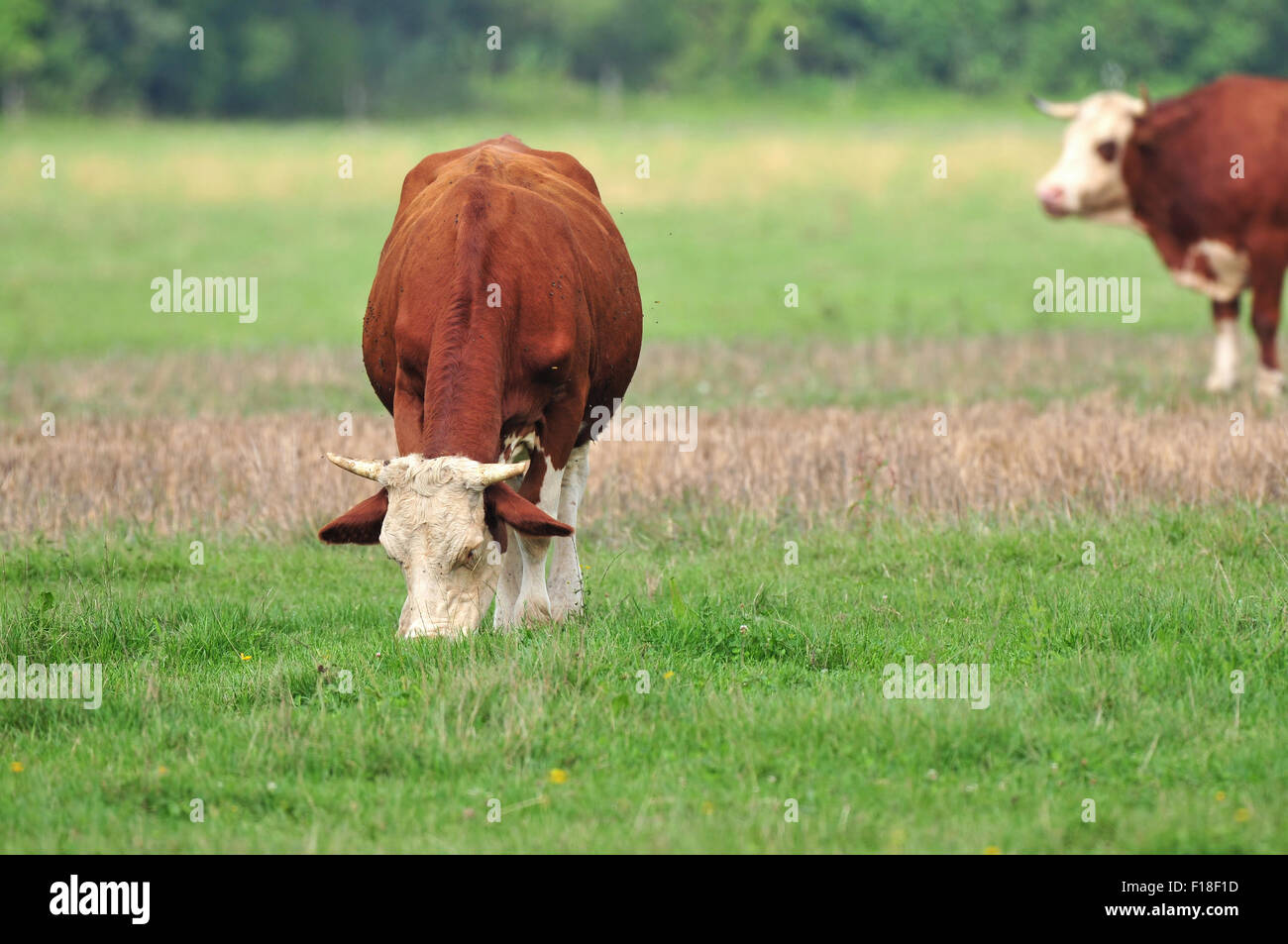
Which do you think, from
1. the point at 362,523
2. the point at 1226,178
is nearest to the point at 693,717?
the point at 362,523

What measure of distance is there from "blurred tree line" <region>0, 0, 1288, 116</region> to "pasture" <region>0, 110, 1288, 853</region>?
111 feet

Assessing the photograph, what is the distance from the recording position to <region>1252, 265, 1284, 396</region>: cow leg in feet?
44.9

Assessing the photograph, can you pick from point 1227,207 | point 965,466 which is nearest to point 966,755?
point 965,466

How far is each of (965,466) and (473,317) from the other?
428 cm

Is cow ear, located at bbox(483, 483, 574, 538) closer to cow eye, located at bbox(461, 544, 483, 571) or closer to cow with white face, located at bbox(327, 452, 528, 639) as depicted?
cow with white face, located at bbox(327, 452, 528, 639)

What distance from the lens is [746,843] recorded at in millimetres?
4711

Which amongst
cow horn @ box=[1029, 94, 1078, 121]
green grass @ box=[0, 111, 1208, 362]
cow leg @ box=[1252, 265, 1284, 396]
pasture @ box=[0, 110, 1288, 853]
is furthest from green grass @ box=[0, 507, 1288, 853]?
green grass @ box=[0, 111, 1208, 362]

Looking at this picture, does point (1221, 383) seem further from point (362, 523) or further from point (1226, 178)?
point (362, 523)

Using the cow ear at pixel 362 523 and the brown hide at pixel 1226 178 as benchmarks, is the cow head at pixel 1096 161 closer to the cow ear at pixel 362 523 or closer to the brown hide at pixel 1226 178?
the brown hide at pixel 1226 178

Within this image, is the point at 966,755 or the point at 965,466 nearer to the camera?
the point at 966,755

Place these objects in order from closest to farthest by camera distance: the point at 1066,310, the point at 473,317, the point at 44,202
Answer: the point at 473,317
the point at 1066,310
the point at 44,202

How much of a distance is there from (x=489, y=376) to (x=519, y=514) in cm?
67

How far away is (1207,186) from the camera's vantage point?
558 inches

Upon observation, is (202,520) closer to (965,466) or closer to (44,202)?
(965,466)
